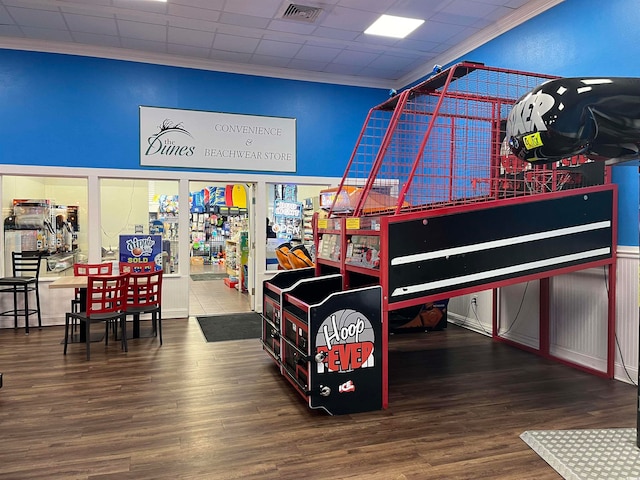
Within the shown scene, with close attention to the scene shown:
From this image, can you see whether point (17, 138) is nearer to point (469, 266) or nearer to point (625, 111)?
point (469, 266)

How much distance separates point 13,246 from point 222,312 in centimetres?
313

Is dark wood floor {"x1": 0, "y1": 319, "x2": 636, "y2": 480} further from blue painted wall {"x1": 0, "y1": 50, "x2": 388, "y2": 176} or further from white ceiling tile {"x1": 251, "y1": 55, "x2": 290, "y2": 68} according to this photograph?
white ceiling tile {"x1": 251, "y1": 55, "x2": 290, "y2": 68}

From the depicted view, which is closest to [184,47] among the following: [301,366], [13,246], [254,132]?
[254,132]

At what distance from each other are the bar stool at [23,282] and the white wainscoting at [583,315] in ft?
20.0

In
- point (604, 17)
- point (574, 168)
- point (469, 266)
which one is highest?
point (604, 17)

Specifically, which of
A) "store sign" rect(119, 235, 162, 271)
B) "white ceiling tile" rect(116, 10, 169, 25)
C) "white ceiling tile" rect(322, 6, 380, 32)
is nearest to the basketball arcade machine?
"white ceiling tile" rect(322, 6, 380, 32)

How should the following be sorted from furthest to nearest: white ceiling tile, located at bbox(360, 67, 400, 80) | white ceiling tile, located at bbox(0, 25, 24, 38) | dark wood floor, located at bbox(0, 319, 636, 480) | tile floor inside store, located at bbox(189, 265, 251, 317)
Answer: tile floor inside store, located at bbox(189, 265, 251, 317) → white ceiling tile, located at bbox(360, 67, 400, 80) → white ceiling tile, located at bbox(0, 25, 24, 38) → dark wood floor, located at bbox(0, 319, 636, 480)

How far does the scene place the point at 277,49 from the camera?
6.60 m

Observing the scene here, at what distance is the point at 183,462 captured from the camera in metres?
2.72

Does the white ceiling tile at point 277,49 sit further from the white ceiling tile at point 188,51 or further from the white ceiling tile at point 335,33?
the white ceiling tile at point 188,51

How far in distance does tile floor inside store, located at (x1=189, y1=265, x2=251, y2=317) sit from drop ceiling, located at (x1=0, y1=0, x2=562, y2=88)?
3885 millimetres

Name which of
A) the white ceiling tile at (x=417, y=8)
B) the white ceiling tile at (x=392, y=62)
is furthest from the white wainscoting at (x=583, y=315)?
the white ceiling tile at (x=392, y=62)

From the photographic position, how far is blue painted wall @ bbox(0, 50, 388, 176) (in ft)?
20.6

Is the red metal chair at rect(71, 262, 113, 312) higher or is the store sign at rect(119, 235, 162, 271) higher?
the store sign at rect(119, 235, 162, 271)
